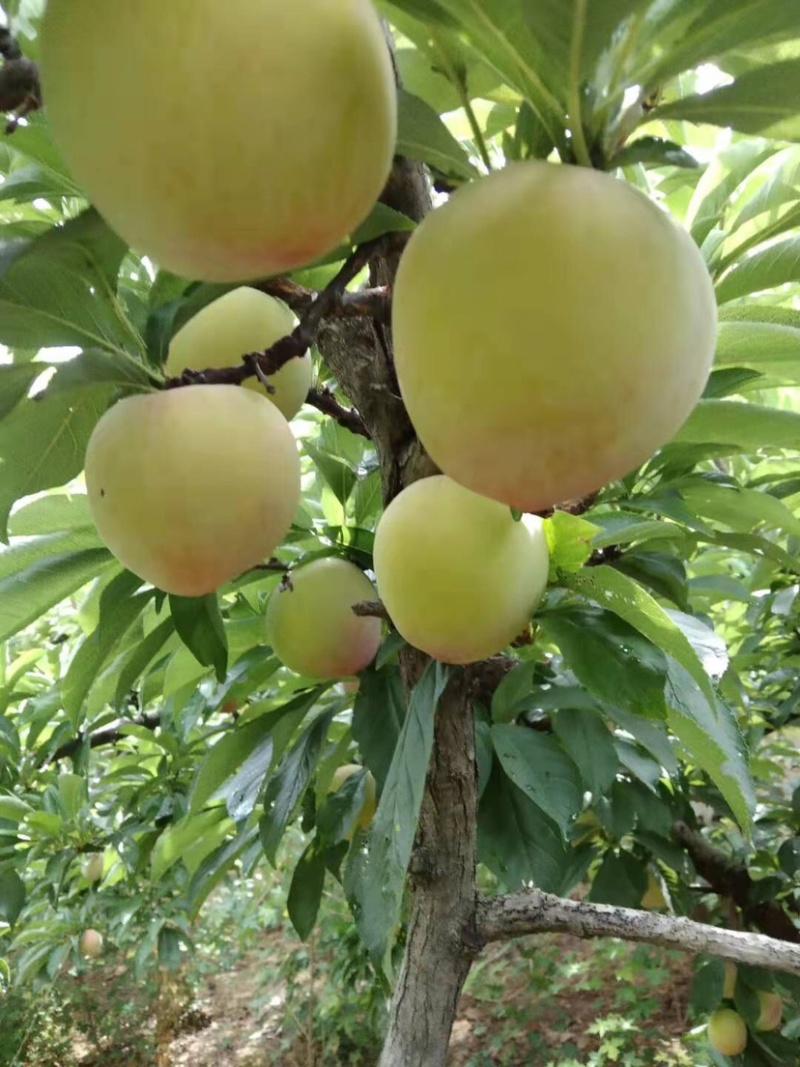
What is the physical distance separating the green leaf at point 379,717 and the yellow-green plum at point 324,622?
3cm

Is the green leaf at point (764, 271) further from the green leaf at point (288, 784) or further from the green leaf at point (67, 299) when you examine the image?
the green leaf at point (288, 784)

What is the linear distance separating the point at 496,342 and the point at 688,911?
1.69m

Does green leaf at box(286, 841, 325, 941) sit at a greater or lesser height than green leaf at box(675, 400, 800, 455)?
lesser

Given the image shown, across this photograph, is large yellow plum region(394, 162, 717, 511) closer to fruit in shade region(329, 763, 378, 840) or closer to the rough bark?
the rough bark

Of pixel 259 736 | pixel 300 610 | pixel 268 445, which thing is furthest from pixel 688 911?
pixel 268 445

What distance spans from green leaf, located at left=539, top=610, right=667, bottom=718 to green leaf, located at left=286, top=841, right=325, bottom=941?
0.58 meters

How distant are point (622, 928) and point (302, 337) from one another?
550 mm

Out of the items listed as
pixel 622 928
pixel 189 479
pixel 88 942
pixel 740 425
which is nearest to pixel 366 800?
pixel 622 928

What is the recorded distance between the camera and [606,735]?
0.92 meters

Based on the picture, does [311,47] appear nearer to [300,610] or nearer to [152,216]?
[152,216]

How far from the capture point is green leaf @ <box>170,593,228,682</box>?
0.62 meters

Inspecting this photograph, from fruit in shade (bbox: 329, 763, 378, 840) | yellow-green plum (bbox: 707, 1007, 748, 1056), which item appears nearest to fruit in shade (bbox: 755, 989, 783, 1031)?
yellow-green plum (bbox: 707, 1007, 748, 1056)

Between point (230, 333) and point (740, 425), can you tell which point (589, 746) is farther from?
point (230, 333)

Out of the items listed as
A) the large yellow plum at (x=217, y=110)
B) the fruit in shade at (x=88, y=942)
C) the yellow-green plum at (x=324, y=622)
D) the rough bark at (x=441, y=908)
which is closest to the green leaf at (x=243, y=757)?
the yellow-green plum at (x=324, y=622)
